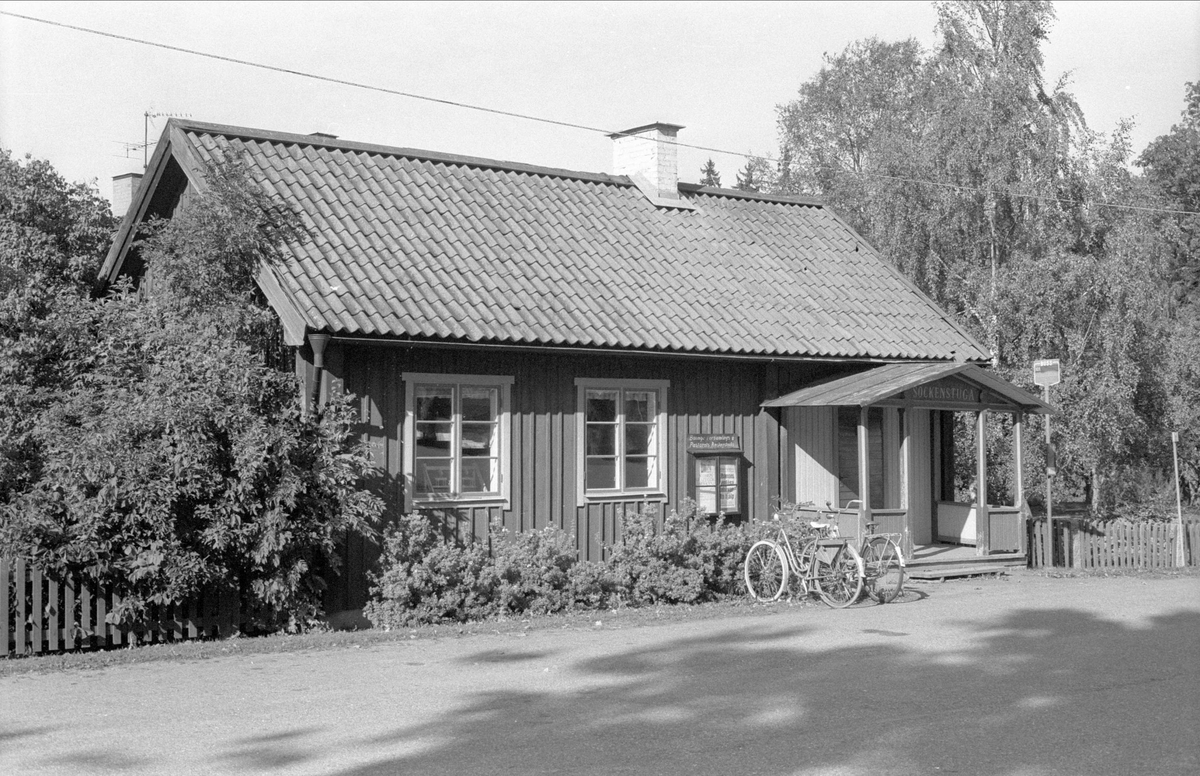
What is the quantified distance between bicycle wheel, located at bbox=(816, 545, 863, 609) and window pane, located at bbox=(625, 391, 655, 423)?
9.99 ft

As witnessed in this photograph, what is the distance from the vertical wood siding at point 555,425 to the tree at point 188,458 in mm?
578

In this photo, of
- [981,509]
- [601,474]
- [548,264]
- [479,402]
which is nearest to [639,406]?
[601,474]

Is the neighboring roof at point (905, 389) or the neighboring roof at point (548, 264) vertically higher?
the neighboring roof at point (548, 264)

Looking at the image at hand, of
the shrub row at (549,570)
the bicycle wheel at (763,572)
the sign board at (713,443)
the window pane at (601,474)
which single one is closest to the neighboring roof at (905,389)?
the sign board at (713,443)

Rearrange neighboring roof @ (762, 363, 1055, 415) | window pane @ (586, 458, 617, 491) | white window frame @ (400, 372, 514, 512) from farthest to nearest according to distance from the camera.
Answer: neighboring roof @ (762, 363, 1055, 415), window pane @ (586, 458, 617, 491), white window frame @ (400, 372, 514, 512)

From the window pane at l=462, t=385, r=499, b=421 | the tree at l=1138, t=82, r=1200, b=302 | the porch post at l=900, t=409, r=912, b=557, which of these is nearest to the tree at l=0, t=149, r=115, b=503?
the window pane at l=462, t=385, r=499, b=421

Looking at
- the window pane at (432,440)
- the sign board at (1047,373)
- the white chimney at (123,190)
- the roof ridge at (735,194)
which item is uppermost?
the roof ridge at (735,194)

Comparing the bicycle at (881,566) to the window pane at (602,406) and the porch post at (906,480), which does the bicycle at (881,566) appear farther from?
the window pane at (602,406)

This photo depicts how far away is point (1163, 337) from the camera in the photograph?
93.9 ft

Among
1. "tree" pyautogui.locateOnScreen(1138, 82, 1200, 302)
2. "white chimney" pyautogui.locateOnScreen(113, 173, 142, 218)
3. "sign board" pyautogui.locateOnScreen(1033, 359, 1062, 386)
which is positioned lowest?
"sign board" pyautogui.locateOnScreen(1033, 359, 1062, 386)

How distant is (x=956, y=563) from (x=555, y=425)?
22.0 ft

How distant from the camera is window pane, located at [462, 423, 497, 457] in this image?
1591 centimetres

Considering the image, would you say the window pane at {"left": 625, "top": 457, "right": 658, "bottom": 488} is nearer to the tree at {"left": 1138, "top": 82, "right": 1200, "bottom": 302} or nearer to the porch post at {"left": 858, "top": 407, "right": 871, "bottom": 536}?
the porch post at {"left": 858, "top": 407, "right": 871, "bottom": 536}

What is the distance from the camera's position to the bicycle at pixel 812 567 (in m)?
15.9
